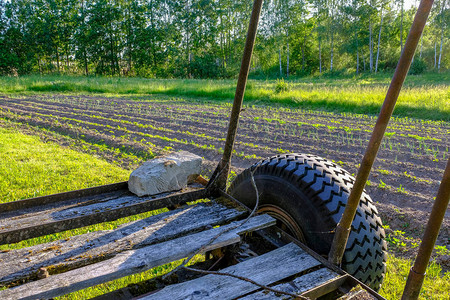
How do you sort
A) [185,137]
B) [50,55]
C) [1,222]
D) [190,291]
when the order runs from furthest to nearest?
1. [50,55]
2. [185,137]
3. [1,222]
4. [190,291]

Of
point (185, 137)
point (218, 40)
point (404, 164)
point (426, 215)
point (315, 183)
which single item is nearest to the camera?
point (315, 183)

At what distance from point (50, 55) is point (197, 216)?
172ft

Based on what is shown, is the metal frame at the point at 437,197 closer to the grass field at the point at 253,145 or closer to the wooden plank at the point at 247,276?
the wooden plank at the point at 247,276

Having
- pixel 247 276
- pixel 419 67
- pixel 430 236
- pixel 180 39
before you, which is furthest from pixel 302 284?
pixel 180 39

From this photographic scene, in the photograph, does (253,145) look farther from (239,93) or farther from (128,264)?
(128,264)

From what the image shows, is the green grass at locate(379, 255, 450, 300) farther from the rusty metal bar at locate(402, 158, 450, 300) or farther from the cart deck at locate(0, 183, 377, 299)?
the rusty metal bar at locate(402, 158, 450, 300)

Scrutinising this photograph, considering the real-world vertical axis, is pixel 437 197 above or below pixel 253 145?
above

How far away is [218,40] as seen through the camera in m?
50.8

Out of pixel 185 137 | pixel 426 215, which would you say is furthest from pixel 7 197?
pixel 426 215

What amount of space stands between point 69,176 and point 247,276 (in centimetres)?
408

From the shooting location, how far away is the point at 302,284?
158 centimetres

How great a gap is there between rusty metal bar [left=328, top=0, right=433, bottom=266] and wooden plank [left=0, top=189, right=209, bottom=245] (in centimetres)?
A: 128

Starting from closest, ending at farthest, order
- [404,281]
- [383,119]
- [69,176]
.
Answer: [383,119] → [404,281] → [69,176]

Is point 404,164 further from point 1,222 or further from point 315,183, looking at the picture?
point 1,222
